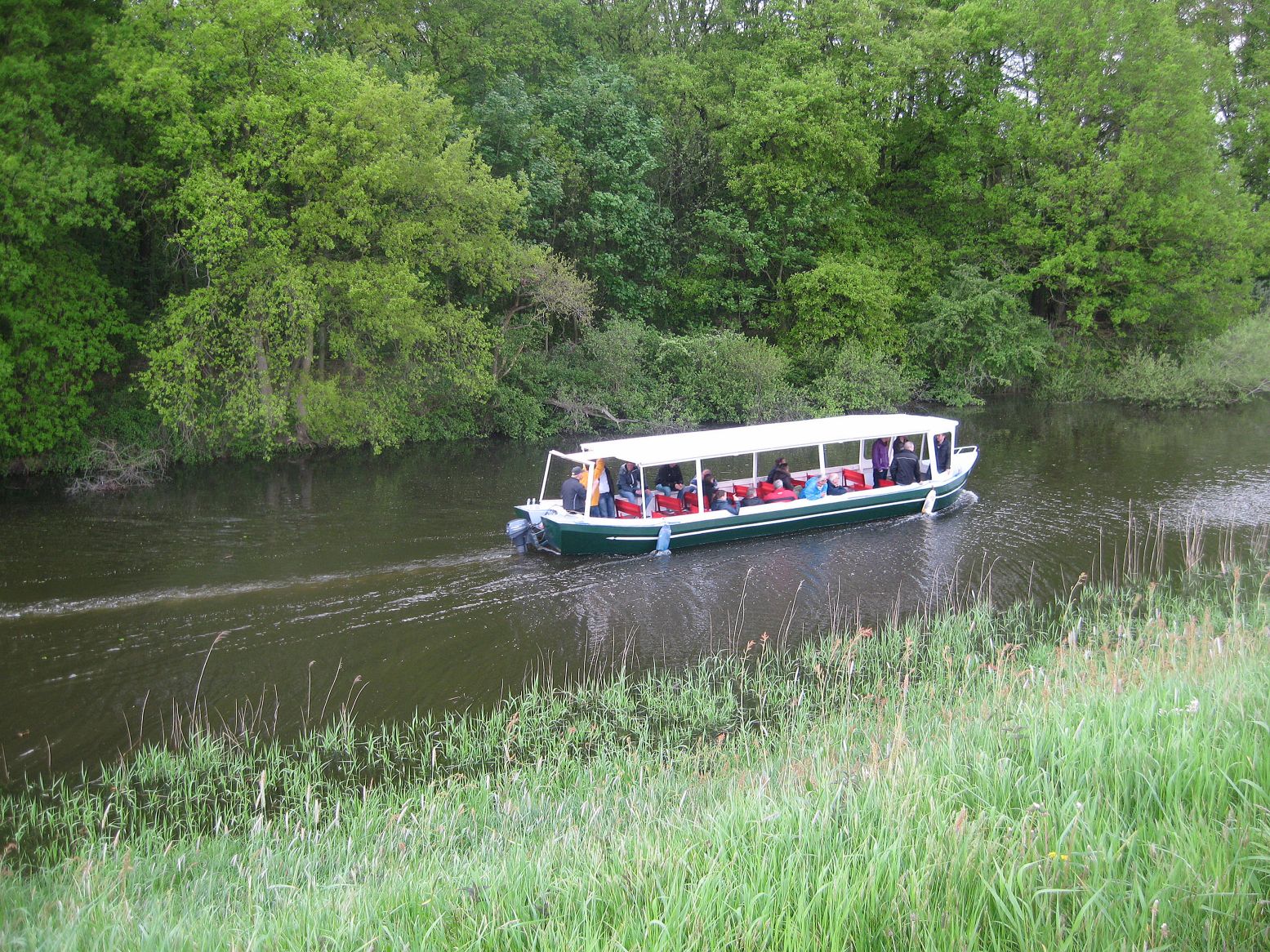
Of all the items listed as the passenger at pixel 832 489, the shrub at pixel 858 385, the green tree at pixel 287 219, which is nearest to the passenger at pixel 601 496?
the passenger at pixel 832 489

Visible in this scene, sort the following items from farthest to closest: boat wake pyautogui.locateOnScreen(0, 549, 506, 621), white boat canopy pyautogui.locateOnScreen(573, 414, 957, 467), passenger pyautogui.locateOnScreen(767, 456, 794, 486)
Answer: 1. passenger pyautogui.locateOnScreen(767, 456, 794, 486)
2. white boat canopy pyautogui.locateOnScreen(573, 414, 957, 467)
3. boat wake pyautogui.locateOnScreen(0, 549, 506, 621)

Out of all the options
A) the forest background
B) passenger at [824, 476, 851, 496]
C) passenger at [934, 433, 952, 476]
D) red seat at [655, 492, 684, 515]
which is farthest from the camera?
the forest background

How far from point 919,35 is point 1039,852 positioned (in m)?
35.8

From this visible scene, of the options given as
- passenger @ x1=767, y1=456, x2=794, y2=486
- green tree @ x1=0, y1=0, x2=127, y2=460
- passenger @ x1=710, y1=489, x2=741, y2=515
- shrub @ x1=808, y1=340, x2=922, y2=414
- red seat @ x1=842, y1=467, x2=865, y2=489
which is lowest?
passenger @ x1=710, y1=489, x2=741, y2=515

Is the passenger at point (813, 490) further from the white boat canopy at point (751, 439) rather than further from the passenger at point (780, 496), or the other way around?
the white boat canopy at point (751, 439)

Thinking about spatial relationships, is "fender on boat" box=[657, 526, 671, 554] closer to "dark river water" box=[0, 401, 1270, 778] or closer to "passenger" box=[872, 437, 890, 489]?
"dark river water" box=[0, 401, 1270, 778]

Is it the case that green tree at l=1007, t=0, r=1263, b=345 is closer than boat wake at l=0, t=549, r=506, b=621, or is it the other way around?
boat wake at l=0, t=549, r=506, b=621

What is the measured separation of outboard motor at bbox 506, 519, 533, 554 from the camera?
1683 cm

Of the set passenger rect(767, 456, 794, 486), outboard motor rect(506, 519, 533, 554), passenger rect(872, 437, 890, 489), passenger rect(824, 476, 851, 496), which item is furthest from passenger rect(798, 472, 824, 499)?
outboard motor rect(506, 519, 533, 554)

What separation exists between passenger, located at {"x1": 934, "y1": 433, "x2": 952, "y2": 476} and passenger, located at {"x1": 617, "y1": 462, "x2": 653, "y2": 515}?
22.5 feet

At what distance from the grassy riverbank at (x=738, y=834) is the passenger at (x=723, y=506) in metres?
8.36

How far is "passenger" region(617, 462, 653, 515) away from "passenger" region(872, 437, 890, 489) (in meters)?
5.41

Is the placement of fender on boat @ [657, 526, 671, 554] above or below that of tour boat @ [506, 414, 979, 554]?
below

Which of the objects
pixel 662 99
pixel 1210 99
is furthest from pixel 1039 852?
pixel 1210 99
